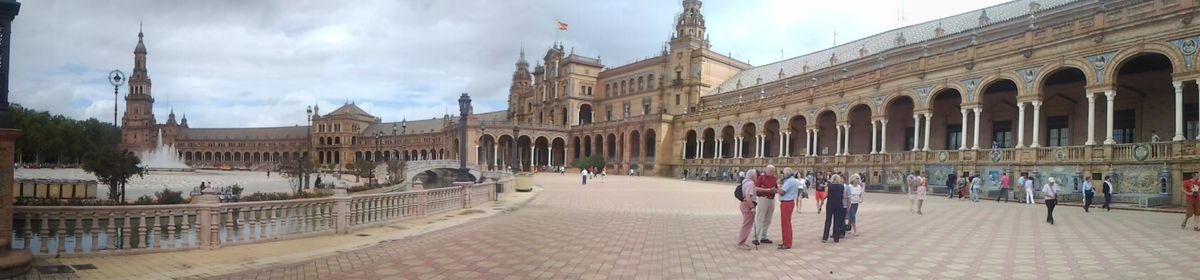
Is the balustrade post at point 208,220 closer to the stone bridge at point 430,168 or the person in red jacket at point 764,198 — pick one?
the person in red jacket at point 764,198

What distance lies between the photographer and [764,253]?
880 cm

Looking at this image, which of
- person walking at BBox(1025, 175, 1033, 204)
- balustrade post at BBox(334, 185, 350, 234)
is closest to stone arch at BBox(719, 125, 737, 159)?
person walking at BBox(1025, 175, 1033, 204)

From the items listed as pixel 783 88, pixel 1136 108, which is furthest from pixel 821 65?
pixel 1136 108

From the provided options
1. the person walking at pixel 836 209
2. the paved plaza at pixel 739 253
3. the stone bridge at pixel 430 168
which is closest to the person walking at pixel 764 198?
the paved plaza at pixel 739 253

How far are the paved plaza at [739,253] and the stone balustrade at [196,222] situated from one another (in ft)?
1.14

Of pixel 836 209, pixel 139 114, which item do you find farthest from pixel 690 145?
pixel 139 114

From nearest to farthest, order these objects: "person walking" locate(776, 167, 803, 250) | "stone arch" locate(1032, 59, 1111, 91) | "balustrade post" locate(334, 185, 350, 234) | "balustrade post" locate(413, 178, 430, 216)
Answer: "person walking" locate(776, 167, 803, 250) → "balustrade post" locate(334, 185, 350, 234) → "balustrade post" locate(413, 178, 430, 216) → "stone arch" locate(1032, 59, 1111, 91)

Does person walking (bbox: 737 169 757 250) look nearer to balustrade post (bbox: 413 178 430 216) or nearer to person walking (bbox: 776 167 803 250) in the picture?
person walking (bbox: 776 167 803 250)

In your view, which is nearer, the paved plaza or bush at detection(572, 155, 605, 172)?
the paved plaza

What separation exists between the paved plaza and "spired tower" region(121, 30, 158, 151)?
127836 mm

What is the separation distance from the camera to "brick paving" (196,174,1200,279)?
23.4ft

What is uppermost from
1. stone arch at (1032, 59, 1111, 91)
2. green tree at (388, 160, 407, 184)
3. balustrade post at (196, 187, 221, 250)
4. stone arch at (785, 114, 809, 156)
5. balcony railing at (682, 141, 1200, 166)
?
stone arch at (1032, 59, 1111, 91)

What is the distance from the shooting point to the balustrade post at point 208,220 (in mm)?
8359

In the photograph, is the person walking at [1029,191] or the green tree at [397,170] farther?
the green tree at [397,170]
